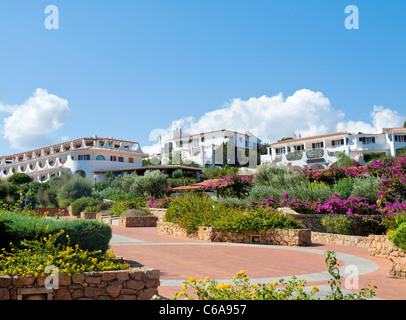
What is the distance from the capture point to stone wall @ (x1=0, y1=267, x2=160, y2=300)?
5.38 meters

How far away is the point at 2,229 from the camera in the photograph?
7.13 meters

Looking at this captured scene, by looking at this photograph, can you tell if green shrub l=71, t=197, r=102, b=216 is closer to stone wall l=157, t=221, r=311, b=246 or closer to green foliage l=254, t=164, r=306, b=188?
green foliage l=254, t=164, r=306, b=188

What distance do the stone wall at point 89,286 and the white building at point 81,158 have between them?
4956 cm

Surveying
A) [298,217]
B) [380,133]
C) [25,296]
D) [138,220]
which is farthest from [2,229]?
[380,133]

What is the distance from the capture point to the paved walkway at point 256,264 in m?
7.38

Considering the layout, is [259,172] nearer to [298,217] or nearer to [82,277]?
[298,217]

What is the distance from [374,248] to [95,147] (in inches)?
2276

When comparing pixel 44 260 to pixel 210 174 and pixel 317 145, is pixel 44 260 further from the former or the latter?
pixel 317 145

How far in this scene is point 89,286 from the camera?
5.75m

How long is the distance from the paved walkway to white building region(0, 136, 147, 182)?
4406cm

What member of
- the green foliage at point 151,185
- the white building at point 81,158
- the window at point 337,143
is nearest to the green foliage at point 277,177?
the green foliage at point 151,185

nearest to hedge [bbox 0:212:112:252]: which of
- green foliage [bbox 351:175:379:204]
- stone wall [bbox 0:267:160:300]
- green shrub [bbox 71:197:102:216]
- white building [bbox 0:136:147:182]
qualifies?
stone wall [bbox 0:267:160:300]

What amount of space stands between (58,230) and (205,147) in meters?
68.0

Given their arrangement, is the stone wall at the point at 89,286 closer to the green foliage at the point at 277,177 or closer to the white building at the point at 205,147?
the green foliage at the point at 277,177
